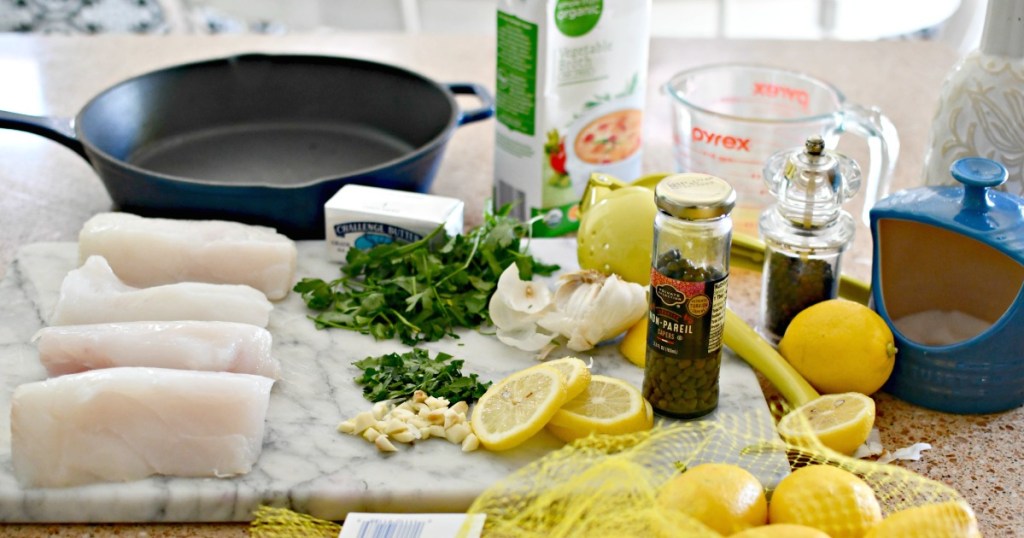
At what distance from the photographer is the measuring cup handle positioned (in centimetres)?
127

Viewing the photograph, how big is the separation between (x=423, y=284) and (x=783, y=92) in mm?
588

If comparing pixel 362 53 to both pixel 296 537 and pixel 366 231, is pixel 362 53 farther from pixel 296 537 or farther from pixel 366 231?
pixel 296 537

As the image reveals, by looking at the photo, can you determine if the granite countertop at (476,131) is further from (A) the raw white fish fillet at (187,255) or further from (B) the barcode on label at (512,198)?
(A) the raw white fish fillet at (187,255)

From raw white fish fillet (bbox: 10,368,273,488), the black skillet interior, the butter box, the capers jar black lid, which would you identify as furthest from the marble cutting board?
the black skillet interior

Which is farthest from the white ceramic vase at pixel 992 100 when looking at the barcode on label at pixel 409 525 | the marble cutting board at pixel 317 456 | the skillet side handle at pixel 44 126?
the skillet side handle at pixel 44 126

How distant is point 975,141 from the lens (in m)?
1.21

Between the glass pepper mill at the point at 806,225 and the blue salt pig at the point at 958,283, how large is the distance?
4cm

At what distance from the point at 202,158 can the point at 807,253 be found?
887mm

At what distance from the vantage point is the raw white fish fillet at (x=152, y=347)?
3.50 feet

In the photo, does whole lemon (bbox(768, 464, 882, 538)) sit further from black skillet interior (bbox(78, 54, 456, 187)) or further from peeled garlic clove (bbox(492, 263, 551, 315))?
black skillet interior (bbox(78, 54, 456, 187))

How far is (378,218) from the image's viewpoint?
1.29 meters

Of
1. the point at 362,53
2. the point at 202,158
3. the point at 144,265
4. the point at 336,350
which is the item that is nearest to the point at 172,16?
the point at 362,53

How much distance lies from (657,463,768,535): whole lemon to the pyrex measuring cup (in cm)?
52

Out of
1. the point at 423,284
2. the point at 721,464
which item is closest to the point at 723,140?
the point at 423,284
